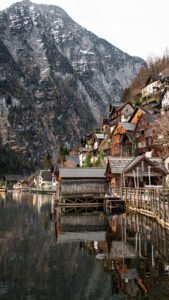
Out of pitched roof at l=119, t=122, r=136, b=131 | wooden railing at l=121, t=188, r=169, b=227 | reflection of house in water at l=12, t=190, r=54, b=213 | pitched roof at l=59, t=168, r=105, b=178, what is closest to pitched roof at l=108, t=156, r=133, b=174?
wooden railing at l=121, t=188, r=169, b=227

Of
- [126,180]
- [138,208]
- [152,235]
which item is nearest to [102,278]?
[152,235]

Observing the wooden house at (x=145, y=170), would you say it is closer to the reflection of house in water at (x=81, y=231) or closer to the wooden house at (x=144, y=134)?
the reflection of house in water at (x=81, y=231)

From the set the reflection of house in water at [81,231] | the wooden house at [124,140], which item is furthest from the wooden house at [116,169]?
the wooden house at [124,140]

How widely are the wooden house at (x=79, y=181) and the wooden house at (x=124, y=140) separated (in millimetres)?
18364

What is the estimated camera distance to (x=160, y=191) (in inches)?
1213

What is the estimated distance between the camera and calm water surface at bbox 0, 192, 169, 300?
14.0 meters

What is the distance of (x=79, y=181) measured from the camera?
52625 millimetres

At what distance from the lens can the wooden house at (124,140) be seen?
70.8 m

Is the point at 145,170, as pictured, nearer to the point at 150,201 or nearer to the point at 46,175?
the point at 150,201

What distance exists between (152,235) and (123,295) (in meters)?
11.3

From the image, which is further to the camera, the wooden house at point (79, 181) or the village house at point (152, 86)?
the village house at point (152, 86)

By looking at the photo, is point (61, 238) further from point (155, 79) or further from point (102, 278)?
point (155, 79)

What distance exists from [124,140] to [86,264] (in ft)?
182

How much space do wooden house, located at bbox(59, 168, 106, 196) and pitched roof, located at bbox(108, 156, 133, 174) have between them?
3.80 m
